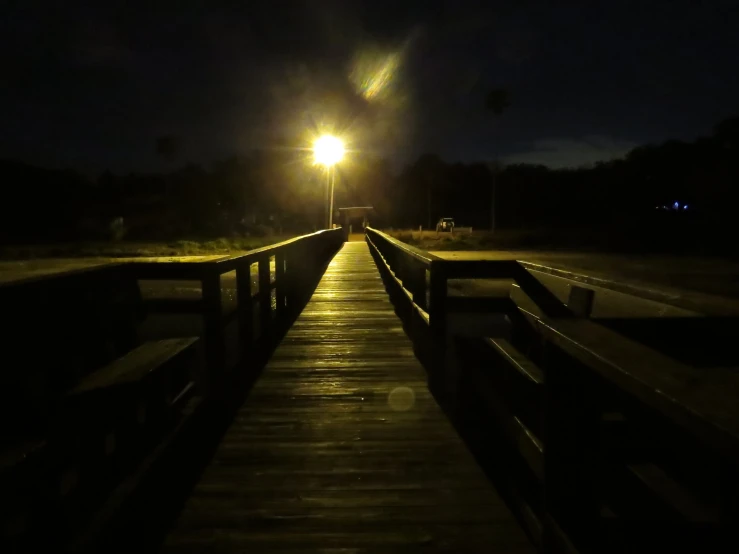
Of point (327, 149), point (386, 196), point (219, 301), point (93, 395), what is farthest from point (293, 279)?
point (386, 196)

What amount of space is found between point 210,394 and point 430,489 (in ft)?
6.07

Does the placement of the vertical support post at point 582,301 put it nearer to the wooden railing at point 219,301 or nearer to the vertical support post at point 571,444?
the vertical support post at point 571,444

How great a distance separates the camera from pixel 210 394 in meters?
4.53

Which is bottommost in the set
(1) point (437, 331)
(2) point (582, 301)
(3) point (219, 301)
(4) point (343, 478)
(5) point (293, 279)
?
(4) point (343, 478)

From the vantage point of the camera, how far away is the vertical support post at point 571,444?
7.48ft

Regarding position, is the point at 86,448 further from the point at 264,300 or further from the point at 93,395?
the point at 264,300

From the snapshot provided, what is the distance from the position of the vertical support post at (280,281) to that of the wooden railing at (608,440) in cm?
426

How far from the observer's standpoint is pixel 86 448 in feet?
9.61

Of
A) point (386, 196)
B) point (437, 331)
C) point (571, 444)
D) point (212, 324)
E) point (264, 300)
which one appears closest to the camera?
point (571, 444)

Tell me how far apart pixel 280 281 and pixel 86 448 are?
5.78 metres

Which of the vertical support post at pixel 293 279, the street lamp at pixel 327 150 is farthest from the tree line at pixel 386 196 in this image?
the vertical support post at pixel 293 279

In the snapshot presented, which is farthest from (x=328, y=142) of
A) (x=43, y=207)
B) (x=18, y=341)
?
(x=43, y=207)

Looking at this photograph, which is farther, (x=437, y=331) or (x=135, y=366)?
(x=437, y=331)

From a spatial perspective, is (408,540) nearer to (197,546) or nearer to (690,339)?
(197,546)
